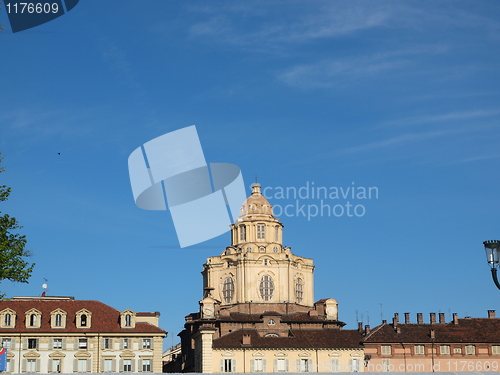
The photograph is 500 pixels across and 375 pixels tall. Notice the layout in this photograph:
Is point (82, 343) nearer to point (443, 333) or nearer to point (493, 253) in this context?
point (443, 333)

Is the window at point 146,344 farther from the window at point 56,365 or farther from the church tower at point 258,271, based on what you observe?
the church tower at point 258,271

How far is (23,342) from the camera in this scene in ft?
318

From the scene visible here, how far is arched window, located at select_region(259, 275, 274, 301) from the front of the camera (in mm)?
121375

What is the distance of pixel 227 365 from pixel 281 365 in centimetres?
655

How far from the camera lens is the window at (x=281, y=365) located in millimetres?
105812

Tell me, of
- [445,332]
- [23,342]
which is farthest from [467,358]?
[23,342]

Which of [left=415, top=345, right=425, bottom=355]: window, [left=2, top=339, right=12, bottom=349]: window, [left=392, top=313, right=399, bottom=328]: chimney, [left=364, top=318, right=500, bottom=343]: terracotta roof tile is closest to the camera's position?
[left=2, top=339, right=12, bottom=349]: window

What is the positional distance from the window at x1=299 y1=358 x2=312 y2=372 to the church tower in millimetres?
13745

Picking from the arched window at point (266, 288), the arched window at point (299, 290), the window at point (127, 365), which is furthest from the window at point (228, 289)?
the window at point (127, 365)

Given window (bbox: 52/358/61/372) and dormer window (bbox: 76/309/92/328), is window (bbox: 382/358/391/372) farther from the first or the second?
window (bbox: 52/358/61/372)

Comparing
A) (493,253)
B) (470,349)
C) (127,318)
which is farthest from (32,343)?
(493,253)

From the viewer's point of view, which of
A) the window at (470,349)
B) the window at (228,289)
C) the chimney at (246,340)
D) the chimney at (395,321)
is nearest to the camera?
the chimney at (246,340)

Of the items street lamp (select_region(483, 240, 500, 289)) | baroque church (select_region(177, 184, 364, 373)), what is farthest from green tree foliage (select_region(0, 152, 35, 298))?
baroque church (select_region(177, 184, 364, 373))

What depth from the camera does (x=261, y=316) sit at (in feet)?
378
